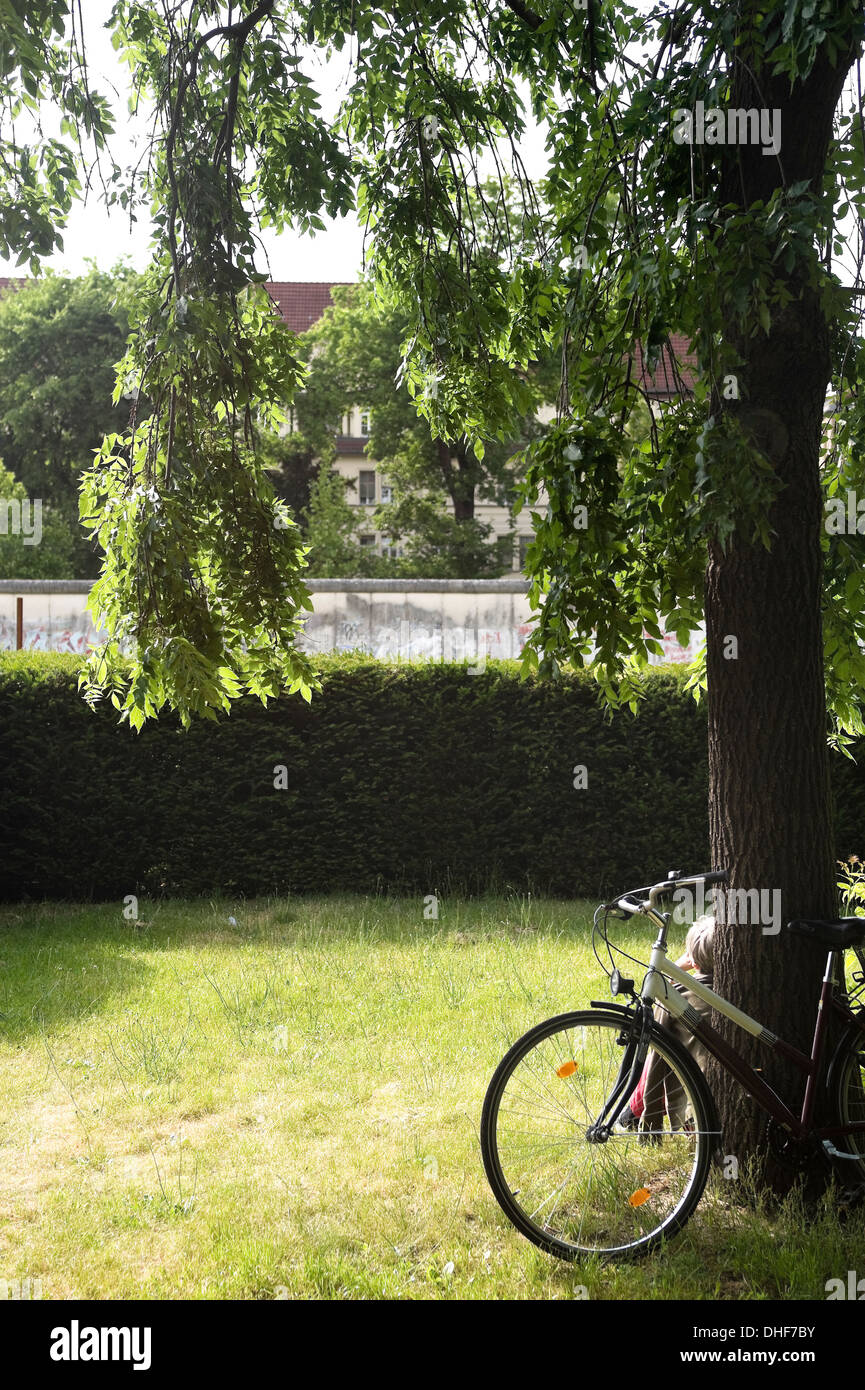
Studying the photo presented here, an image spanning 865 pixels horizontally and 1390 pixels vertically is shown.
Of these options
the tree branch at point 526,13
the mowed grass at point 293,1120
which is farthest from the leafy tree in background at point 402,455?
the tree branch at point 526,13

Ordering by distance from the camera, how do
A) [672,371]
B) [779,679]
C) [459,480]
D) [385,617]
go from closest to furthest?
[779,679] → [672,371] → [385,617] → [459,480]

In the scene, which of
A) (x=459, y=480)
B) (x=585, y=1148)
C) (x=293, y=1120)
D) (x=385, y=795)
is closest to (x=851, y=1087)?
(x=585, y=1148)

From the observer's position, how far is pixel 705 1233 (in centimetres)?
413

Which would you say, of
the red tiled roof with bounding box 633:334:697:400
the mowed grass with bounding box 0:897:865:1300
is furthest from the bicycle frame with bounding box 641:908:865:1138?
the red tiled roof with bounding box 633:334:697:400

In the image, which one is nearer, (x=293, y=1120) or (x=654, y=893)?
(x=654, y=893)

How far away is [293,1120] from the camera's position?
5438mm

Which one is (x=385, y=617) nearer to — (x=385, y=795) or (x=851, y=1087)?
(x=385, y=795)

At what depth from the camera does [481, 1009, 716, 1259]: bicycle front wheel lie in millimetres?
3969

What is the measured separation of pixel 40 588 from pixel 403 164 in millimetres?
12251

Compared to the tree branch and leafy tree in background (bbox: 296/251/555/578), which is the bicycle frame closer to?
the tree branch

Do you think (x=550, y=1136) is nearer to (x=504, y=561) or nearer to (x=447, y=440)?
(x=447, y=440)

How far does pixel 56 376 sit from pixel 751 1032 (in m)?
39.6

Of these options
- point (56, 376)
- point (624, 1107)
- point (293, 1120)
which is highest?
point (56, 376)
